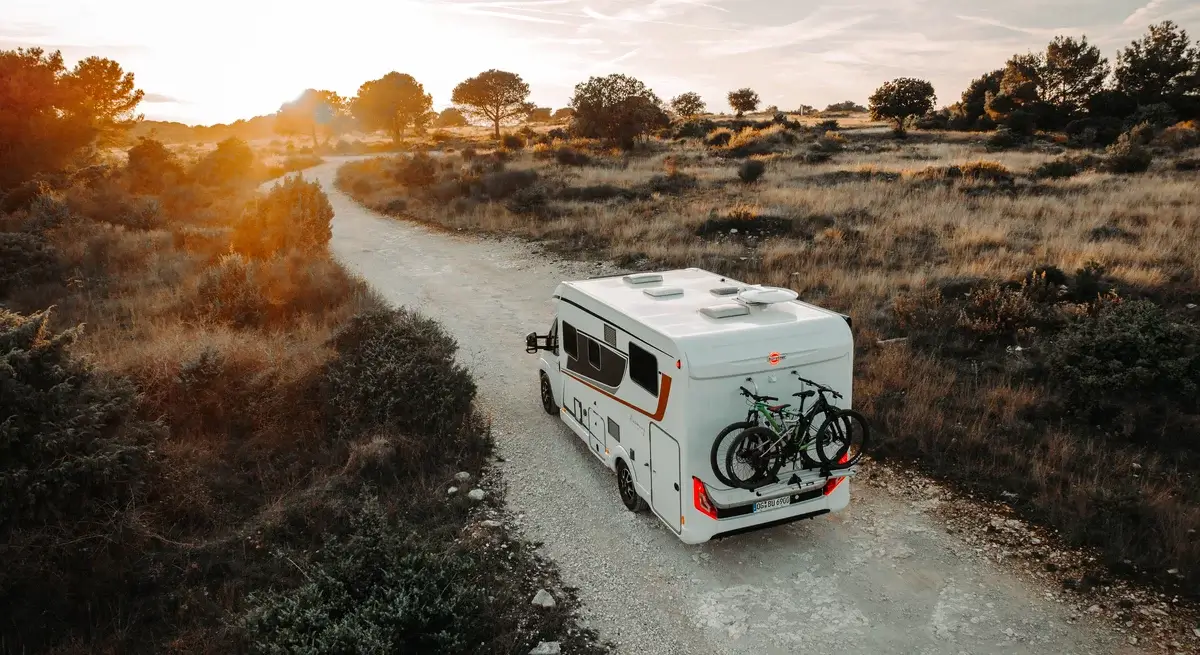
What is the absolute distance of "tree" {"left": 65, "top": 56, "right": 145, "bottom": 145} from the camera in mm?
33812

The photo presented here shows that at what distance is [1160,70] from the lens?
52156 mm

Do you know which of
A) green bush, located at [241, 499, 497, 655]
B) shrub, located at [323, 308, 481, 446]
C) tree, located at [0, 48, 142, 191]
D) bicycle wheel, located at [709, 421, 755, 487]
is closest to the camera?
green bush, located at [241, 499, 497, 655]

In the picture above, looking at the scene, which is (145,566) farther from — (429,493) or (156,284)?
(156,284)

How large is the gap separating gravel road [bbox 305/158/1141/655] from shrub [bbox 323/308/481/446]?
98 centimetres

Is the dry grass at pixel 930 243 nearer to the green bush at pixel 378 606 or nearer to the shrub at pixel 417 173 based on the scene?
the shrub at pixel 417 173

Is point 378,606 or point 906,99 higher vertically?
point 906,99

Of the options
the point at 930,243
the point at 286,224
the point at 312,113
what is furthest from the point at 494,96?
the point at 930,243

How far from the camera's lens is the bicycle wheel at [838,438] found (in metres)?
7.28

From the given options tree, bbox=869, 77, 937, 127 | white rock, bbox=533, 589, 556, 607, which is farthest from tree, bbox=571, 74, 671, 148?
white rock, bbox=533, 589, 556, 607

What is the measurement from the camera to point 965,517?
8.59m

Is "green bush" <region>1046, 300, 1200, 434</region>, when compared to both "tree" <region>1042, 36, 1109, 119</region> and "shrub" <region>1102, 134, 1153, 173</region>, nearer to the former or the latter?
"shrub" <region>1102, 134, 1153, 173</region>

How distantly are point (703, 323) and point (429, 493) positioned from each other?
15.3 feet

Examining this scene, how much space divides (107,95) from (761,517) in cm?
4300

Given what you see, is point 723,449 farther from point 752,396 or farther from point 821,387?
point 821,387
